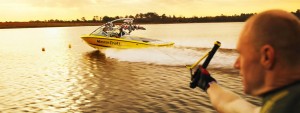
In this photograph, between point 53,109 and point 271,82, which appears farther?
point 53,109

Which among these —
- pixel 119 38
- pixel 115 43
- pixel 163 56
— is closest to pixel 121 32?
pixel 119 38

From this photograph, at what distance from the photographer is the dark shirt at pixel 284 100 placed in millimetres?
1197

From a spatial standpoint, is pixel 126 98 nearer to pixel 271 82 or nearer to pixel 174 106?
pixel 174 106

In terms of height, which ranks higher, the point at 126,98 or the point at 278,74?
the point at 278,74

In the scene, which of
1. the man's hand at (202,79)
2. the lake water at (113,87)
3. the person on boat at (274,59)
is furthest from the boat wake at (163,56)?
the person on boat at (274,59)

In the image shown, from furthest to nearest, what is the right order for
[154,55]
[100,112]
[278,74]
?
[154,55] → [100,112] → [278,74]

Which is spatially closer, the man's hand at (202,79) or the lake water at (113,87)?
the man's hand at (202,79)

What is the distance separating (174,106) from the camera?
1445cm

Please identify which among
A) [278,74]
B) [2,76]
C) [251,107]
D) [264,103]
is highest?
[278,74]

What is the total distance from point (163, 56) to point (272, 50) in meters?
31.7

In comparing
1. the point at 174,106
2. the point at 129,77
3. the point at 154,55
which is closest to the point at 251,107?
the point at 174,106

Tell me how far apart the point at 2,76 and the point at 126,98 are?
1351cm

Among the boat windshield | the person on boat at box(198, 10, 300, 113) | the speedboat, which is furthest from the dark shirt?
the boat windshield

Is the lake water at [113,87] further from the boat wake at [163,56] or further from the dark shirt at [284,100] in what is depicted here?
the dark shirt at [284,100]
